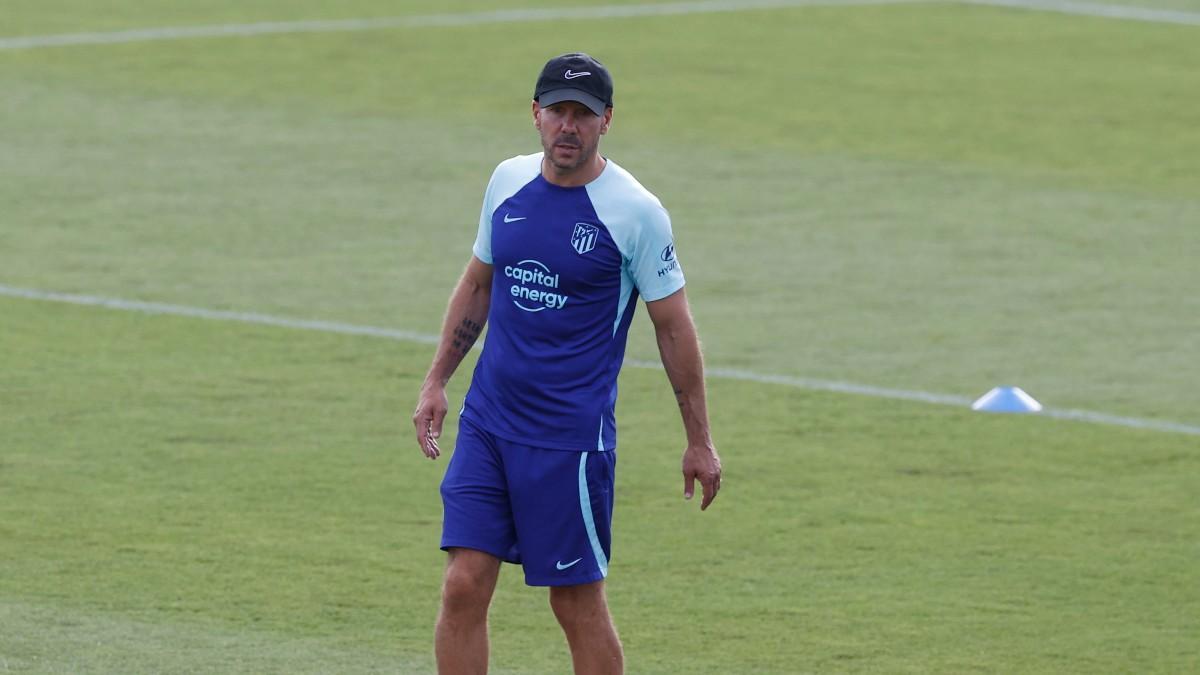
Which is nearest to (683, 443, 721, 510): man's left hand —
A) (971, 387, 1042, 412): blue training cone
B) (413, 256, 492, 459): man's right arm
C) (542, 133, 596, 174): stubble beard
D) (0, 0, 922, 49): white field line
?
(413, 256, 492, 459): man's right arm

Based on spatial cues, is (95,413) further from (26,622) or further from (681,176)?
(681,176)

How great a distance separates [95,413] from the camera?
35.7 ft

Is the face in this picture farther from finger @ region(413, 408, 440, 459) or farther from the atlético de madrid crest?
finger @ region(413, 408, 440, 459)

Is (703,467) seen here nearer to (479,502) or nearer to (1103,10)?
(479,502)

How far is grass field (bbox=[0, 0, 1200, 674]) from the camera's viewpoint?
8.27m

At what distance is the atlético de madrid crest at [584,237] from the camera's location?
21.7ft

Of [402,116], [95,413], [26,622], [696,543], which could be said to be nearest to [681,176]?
[402,116]

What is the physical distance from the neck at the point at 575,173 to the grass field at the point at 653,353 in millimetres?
1797

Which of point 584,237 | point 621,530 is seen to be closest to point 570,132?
point 584,237

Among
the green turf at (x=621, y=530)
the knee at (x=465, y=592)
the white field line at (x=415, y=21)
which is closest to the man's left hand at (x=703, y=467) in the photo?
the knee at (x=465, y=592)

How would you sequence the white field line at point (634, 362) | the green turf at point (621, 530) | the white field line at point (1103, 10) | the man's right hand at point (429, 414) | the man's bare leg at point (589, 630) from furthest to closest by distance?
1. the white field line at point (1103, 10)
2. the white field line at point (634, 362)
3. the green turf at point (621, 530)
4. the man's right hand at point (429, 414)
5. the man's bare leg at point (589, 630)

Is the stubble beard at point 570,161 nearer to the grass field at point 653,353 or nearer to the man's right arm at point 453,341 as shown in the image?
the man's right arm at point 453,341

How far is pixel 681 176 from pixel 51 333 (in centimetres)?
607

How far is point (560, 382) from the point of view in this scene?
672 centimetres
